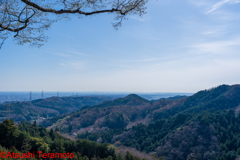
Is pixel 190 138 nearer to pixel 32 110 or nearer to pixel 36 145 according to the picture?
pixel 36 145

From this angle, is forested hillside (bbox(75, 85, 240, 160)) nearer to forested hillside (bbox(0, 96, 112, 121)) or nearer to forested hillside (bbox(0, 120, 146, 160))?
forested hillside (bbox(0, 120, 146, 160))

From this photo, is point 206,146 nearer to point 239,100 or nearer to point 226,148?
point 226,148

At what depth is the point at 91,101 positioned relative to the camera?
17462 cm

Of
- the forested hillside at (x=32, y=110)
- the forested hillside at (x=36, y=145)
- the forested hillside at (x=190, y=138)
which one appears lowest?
the forested hillside at (x=32, y=110)

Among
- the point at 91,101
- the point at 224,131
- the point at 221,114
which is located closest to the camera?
the point at 224,131

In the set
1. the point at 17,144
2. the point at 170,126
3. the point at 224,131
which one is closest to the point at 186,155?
the point at 224,131

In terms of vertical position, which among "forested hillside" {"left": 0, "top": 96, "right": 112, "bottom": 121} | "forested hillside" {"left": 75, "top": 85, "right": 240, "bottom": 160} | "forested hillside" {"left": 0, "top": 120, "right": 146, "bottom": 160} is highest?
"forested hillside" {"left": 0, "top": 120, "right": 146, "bottom": 160}

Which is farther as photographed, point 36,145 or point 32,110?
point 32,110

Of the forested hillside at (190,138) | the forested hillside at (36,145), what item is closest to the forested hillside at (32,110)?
the forested hillside at (190,138)

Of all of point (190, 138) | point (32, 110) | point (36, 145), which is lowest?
point (32, 110)

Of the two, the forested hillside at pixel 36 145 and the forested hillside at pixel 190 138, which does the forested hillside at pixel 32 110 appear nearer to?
the forested hillside at pixel 190 138

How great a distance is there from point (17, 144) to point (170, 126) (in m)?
35.1

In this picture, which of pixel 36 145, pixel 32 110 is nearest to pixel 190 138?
pixel 36 145

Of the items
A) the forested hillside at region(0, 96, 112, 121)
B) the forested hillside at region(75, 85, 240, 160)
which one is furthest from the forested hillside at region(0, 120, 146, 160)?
the forested hillside at region(0, 96, 112, 121)
